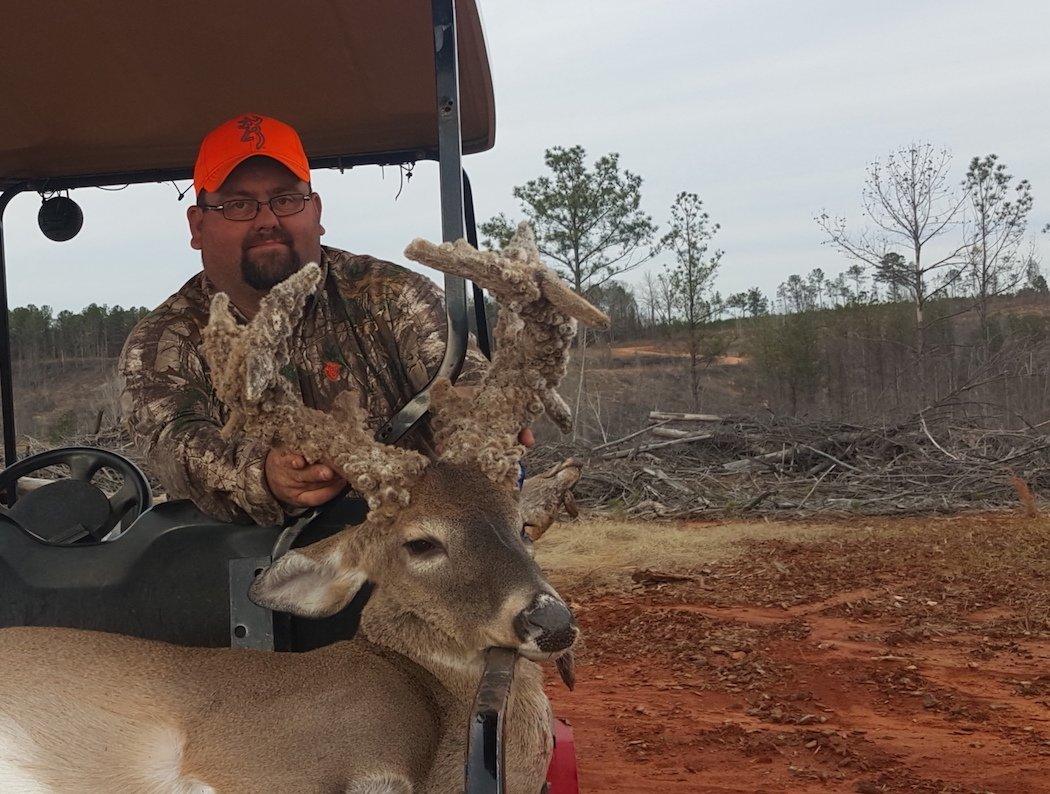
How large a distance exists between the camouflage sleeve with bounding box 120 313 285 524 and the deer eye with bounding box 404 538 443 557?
1.61ft

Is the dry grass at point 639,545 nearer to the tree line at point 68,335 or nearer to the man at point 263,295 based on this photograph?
the man at point 263,295

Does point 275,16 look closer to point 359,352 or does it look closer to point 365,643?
point 359,352

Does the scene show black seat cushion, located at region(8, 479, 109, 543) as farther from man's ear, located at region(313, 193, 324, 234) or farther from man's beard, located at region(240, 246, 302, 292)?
man's ear, located at region(313, 193, 324, 234)

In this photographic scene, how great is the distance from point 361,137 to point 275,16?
48.2 inches

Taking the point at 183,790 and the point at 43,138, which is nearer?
the point at 183,790

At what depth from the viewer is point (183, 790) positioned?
2.59m

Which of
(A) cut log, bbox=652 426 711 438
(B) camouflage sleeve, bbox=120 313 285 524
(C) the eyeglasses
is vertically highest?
(C) the eyeglasses

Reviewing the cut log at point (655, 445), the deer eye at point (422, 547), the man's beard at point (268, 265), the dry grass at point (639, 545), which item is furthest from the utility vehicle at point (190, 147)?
the cut log at point (655, 445)

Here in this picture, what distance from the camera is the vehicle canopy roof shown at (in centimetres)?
369

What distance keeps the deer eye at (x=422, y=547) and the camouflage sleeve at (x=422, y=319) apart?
49.9 inches

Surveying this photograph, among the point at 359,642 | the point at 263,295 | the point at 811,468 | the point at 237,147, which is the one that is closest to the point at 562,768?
the point at 359,642

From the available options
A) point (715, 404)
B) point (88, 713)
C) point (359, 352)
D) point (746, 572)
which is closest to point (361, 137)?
point (359, 352)

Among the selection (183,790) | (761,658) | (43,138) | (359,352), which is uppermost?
(43,138)

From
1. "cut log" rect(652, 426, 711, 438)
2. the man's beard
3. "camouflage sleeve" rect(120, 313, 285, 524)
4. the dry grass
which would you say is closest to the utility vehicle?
"camouflage sleeve" rect(120, 313, 285, 524)
